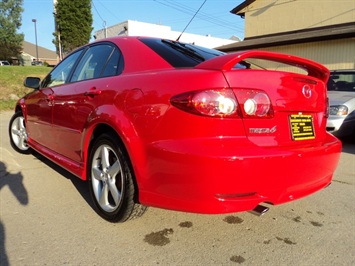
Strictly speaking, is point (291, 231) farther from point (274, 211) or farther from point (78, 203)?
point (78, 203)

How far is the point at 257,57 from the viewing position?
245cm

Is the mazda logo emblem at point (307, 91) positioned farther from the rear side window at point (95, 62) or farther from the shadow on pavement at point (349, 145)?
the shadow on pavement at point (349, 145)

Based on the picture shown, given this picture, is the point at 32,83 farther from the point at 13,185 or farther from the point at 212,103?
the point at 212,103

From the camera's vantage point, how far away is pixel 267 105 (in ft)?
7.39

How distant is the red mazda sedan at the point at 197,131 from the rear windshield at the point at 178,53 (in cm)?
1

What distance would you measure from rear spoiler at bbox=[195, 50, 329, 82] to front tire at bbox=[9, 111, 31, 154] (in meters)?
3.75

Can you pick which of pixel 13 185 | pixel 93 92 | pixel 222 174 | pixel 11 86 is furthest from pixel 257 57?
pixel 11 86

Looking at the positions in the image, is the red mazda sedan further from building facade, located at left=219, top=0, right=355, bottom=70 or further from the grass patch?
building facade, located at left=219, top=0, right=355, bottom=70

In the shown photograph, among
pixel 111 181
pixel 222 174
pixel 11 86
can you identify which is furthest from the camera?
pixel 11 86

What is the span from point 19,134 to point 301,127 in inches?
172

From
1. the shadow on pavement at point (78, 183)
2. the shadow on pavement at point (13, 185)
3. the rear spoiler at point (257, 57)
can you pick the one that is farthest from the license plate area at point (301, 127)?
the shadow on pavement at point (13, 185)

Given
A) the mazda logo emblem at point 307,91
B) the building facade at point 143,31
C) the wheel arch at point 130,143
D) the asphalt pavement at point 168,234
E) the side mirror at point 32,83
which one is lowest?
the asphalt pavement at point 168,234

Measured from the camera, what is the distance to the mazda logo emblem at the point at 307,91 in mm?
2560

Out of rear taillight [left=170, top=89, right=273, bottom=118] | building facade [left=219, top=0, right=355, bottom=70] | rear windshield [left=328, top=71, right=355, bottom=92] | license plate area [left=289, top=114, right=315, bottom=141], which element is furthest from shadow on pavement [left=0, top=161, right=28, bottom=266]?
building facade [left=219, top=0, right=355, bottom=70]
